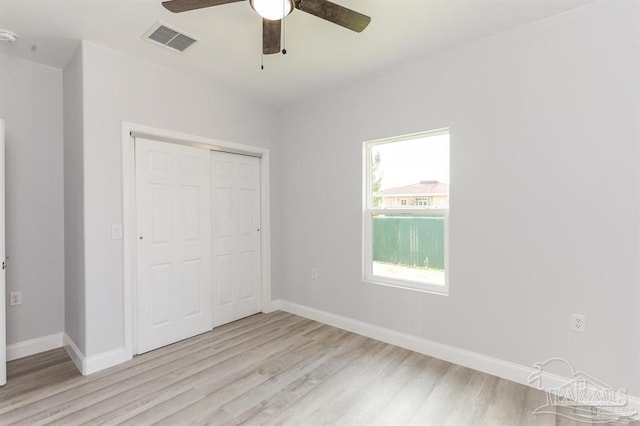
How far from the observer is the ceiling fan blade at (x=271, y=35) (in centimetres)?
187

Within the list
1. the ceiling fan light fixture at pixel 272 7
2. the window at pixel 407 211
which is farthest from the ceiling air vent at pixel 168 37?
the window at pixel 407 211

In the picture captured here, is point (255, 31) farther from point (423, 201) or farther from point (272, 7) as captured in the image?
point (423, 201)

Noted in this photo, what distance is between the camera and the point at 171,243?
3.15 metres

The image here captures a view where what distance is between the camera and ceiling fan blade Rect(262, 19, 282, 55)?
1874mm

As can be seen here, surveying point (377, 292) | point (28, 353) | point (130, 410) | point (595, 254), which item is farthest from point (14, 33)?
point (595, 254)

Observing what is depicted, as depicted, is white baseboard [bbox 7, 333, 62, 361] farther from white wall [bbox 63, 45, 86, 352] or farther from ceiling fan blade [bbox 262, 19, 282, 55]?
ceiling fan blade [bbox 262, 19, 282, 55]

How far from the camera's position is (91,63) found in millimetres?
2592

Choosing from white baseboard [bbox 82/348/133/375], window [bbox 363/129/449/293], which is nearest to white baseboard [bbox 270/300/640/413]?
window [bbox 363/129/449/293]

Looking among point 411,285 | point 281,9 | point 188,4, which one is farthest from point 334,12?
point 411,285

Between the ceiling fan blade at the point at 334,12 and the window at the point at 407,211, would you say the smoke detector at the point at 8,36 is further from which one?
the window at the point at 407,211

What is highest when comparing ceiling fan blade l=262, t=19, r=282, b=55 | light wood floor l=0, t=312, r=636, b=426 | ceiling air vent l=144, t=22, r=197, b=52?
ceiling air vent l=144, t=22, r=197, b=52

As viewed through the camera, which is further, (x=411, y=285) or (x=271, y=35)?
(x=411, y=285)

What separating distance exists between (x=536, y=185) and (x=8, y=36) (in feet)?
13.7

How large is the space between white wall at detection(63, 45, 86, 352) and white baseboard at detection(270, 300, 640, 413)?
7.44 ft
